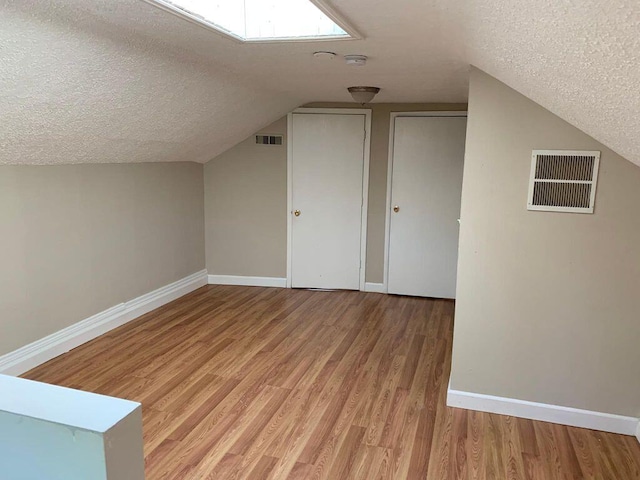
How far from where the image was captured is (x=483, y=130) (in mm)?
2701

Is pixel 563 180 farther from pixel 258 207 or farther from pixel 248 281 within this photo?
pixel 248 281

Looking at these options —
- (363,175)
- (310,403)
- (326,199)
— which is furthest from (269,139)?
(310,403)

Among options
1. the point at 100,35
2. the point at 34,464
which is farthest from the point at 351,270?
the point at 34,464

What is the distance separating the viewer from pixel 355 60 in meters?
2.68

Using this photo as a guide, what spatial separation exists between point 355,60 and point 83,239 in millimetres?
2503

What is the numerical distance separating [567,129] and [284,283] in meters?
3.61

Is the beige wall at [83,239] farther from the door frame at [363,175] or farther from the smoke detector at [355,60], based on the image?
the smoke detector at [355,60]

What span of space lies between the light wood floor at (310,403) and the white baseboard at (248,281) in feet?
3.07

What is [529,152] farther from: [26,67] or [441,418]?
[26,67]

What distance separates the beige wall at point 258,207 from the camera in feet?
17.1

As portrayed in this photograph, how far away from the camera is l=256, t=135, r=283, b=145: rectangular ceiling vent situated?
5.27 m

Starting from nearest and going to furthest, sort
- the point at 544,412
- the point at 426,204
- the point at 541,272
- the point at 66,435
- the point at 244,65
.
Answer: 1. the point at 66,435
2. the point at 541,272
3. the point at 544,412
4. the point at 244,65
5. the point at 426,204

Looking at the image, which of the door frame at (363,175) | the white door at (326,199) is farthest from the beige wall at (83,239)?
the white door at (326,199)

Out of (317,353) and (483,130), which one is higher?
(483,130)
